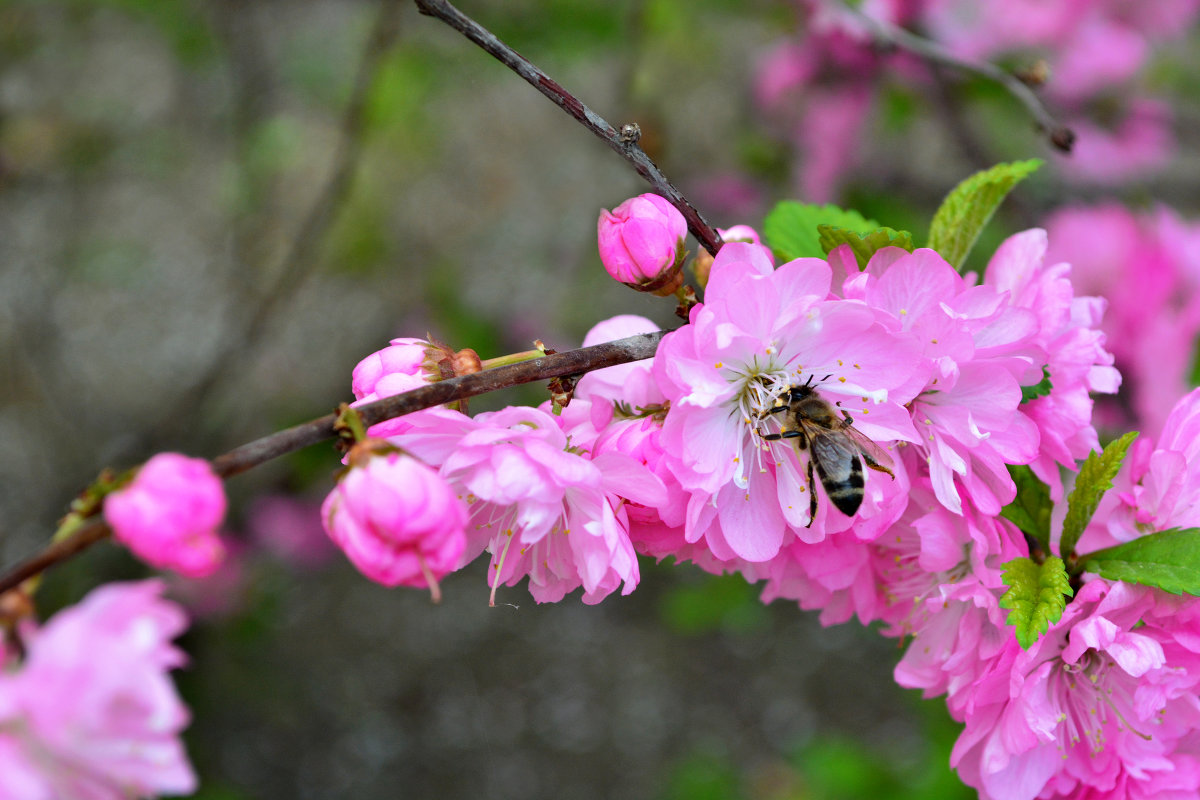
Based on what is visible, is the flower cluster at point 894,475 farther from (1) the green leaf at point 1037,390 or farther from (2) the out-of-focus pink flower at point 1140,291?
(2) the out-of-focus pink flower at point 1140,291

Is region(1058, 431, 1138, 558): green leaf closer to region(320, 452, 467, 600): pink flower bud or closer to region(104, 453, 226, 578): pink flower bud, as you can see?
region(320, 452, 467, 600): pink flower bud

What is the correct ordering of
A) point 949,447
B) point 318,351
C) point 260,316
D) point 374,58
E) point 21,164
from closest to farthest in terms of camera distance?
point 949,447 < point 374,58 < point 260,316 < point 21,164 < point 318,351

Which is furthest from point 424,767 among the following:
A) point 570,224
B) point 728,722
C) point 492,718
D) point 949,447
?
point 949,447

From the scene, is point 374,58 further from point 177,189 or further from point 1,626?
point 177,189

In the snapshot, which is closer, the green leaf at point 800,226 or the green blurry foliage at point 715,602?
the green leaf at point 800,226

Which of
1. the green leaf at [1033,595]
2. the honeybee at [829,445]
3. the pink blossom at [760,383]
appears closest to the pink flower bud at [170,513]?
the pink blossom at [760,383]

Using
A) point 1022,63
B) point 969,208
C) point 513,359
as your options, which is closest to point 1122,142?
point 1022,63
